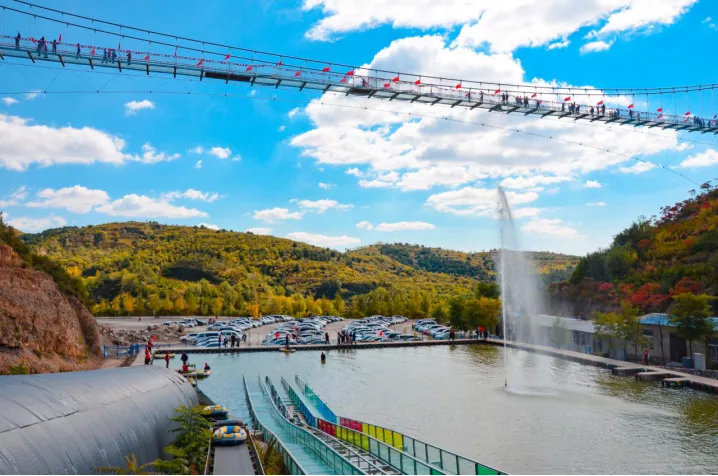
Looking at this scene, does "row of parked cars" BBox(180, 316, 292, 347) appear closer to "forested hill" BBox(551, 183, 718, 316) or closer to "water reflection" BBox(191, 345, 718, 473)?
"water reflection" BBox(191, 345, 718, 473)

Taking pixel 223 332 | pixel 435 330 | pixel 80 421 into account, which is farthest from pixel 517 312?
pixel 80 421

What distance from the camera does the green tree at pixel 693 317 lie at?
35.5 metres

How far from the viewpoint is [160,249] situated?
16450cm

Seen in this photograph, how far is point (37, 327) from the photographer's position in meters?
34.4

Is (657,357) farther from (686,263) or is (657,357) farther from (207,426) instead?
(207,426)

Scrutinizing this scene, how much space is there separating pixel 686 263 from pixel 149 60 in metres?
60.9

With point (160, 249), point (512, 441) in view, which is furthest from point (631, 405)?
point (160, 249)

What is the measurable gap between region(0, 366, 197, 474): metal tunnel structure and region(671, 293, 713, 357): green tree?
3249 centimetres

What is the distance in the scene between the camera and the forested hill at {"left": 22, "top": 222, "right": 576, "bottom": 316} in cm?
9862

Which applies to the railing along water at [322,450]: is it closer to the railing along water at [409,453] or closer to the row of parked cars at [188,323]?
the railing along water at [409,453]

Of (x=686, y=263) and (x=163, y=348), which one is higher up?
(x=686, y=263)

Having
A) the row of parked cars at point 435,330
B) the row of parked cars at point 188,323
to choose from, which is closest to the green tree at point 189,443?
the row of parked cars at point 435,330

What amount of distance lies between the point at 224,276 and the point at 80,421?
124 metres

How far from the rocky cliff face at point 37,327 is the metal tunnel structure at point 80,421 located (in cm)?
1539
